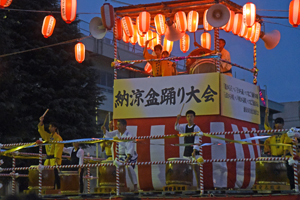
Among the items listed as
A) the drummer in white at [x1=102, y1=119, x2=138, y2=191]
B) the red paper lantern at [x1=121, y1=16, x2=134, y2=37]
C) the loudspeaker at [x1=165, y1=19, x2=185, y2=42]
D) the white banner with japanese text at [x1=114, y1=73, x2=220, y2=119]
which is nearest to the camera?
the drummer in white at [x1=102, y1=119, x2=138, y2=191]

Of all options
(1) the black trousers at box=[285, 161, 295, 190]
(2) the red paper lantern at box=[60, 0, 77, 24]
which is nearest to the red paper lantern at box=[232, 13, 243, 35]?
(2) the red paper lantern at box=[60, 0, 77, 24]

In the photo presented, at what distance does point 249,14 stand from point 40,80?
35.4 ft

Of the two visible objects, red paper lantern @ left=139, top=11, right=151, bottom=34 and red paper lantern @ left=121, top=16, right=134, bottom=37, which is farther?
red paper lantern @ left=121, top=16, right=134, bottom=37

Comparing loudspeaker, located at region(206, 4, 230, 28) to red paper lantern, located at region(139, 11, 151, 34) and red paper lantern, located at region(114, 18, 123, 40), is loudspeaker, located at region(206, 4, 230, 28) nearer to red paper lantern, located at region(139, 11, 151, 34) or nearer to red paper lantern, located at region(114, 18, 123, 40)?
red paper lantern, located at region(139, 11, 151, 34)

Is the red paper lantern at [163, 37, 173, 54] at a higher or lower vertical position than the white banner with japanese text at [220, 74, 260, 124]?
higher

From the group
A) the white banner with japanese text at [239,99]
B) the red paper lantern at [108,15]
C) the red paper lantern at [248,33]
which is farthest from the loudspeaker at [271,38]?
the red paper lantern at [108,15]

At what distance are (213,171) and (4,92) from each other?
9862 millimetres

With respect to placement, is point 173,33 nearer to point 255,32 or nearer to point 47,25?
point 255,32

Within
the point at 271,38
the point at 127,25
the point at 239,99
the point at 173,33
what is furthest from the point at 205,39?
the point at 239,99

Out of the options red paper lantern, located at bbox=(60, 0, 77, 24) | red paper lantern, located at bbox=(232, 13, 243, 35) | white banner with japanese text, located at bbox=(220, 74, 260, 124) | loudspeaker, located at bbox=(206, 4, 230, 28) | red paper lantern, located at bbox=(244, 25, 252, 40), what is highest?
red paper lantern, located at bbox=(60, 0, 77, 24)

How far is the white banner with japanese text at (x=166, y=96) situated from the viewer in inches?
425

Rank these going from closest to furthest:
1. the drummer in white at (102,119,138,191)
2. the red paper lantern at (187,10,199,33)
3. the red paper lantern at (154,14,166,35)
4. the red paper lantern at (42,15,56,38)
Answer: the drummer in white at (102,119,138,191) → the red paper lantern at (187,10,199,33) → the red paper lantern at (154,14,166,35) → the red paper lantern at (42,15,56,38)

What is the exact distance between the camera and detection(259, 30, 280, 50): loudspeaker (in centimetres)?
1262

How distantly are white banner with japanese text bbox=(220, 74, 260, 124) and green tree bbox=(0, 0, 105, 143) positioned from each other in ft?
29.8
